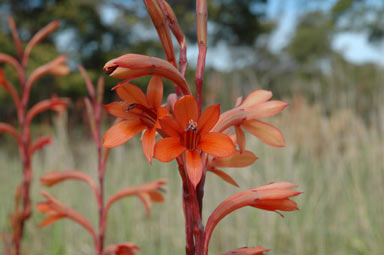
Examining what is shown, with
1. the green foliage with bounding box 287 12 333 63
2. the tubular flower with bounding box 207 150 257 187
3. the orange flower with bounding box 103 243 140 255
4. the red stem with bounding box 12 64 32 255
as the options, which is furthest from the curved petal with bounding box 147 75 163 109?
the green foliage with bounding box 287 12 333 63

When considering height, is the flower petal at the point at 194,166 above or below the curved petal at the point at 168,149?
below

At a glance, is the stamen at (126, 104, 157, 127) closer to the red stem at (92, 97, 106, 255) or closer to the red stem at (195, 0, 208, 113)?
the red stem at (195, 0, 208, 113)

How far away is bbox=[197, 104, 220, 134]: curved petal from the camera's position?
0.45 metres

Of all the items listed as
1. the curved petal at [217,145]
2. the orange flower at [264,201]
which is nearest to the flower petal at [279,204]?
the orange flower at [264,201]

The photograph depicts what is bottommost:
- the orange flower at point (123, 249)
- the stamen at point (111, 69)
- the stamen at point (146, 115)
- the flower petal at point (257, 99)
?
the orange flower at point (123, 249)

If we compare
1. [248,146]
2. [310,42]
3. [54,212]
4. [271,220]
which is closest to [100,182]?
[54,212]

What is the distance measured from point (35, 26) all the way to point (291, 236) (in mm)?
8824

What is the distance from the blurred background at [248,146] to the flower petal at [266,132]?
1.36m

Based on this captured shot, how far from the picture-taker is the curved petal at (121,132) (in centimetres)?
48

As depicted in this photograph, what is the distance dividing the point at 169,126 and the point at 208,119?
2.0 inches

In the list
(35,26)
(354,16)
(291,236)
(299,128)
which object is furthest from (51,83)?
(354,16)

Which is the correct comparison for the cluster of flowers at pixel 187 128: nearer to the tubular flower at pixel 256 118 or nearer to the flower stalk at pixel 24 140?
the tubular flower at pixel 256 118

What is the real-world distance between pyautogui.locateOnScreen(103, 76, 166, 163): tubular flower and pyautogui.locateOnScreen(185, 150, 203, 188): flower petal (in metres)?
0.05

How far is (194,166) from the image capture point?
0.44 m
